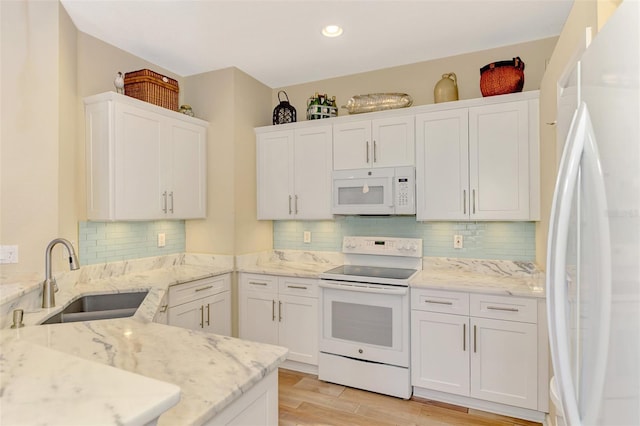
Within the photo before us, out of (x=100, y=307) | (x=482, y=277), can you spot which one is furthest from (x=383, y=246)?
(x=100, y=307)

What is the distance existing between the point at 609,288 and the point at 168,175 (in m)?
3.10

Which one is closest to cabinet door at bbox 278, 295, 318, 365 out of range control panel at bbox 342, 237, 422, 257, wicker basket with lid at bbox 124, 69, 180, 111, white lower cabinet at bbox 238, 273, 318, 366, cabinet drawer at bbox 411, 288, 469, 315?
white lower cabinet at bbox 238, 273, 318, 366

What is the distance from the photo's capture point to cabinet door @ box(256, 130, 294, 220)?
3.53 m

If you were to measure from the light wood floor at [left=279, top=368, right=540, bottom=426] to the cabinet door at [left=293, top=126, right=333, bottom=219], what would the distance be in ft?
4.88

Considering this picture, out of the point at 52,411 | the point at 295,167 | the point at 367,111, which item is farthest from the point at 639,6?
the point at 295,167

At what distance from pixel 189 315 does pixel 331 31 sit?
98.8 inches

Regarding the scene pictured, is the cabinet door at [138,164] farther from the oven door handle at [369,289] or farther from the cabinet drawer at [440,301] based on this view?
the cabinet drawer at [440,301]

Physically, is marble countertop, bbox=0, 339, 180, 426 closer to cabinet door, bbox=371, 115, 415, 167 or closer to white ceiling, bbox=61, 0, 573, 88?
white ceiling, bbox=61, 0, 573, 88

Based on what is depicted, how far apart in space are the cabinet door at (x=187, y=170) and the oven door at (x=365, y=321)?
141 cm

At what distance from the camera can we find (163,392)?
2.20ft

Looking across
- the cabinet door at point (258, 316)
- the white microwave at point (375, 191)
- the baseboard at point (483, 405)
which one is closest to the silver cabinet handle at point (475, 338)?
the baseboard at point (483, 405)

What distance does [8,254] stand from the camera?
2316 mm

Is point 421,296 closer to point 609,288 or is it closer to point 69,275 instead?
point 609,288

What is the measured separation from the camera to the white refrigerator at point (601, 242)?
23.6 inches
